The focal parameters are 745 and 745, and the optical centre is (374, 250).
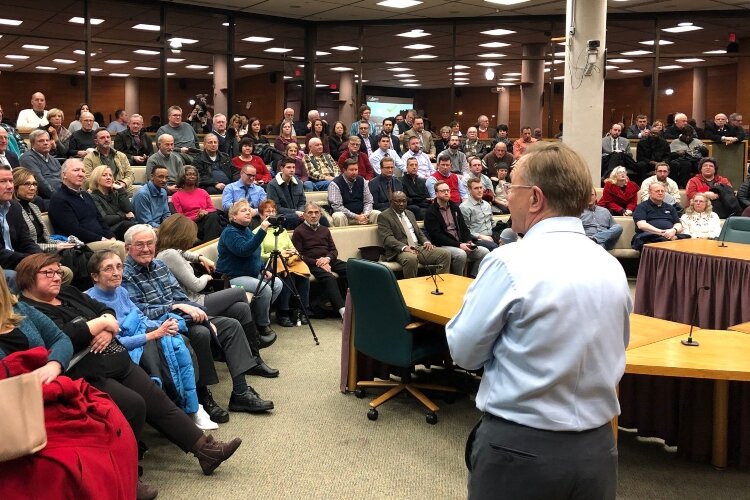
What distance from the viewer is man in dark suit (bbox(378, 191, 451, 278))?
782 cm

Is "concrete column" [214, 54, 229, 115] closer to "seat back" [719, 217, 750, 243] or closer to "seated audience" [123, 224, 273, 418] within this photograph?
"seat back" [719, 217, 750, 243]

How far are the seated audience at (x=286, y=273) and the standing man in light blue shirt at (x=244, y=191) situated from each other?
102cm

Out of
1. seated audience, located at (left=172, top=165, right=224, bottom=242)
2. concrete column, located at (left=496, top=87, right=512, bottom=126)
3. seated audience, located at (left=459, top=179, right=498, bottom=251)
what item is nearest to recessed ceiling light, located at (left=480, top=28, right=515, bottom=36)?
concrete column, located at (left=496, top=87, right=512, bottom=126)

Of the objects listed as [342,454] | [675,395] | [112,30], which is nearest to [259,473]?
[342,454]

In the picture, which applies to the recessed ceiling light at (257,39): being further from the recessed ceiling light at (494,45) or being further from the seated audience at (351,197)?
the seated audience at (351,197)

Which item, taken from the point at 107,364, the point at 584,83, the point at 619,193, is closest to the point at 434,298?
the point at 107,364

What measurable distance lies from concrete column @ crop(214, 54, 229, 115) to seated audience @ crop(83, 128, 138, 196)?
5.55 m

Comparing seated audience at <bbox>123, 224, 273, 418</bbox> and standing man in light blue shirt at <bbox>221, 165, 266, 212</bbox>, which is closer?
seated audience at <bbox>123, 224, 273, 418</bbox>

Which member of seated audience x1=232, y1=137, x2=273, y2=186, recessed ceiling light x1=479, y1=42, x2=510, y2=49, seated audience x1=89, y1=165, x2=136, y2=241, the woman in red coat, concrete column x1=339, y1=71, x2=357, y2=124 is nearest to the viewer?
seated audience x1=89, y1=165, x2=136, y2=241

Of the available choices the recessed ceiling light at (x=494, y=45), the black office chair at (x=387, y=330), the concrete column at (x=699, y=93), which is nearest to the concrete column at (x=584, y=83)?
the recessed ceiling light at (x=494, y=45)

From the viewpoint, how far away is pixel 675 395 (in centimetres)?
376

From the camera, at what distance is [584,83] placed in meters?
9.44

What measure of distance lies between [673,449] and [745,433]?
41cm

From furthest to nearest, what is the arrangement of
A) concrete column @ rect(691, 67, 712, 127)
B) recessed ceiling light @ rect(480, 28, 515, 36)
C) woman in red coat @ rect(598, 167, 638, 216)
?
concrete column @ rect(691, 67, 712, 127) < recessed ceiling light @ rect(480, 28, 515, 36) < woman in red coat @ rect(598, 167, 638, 216)
